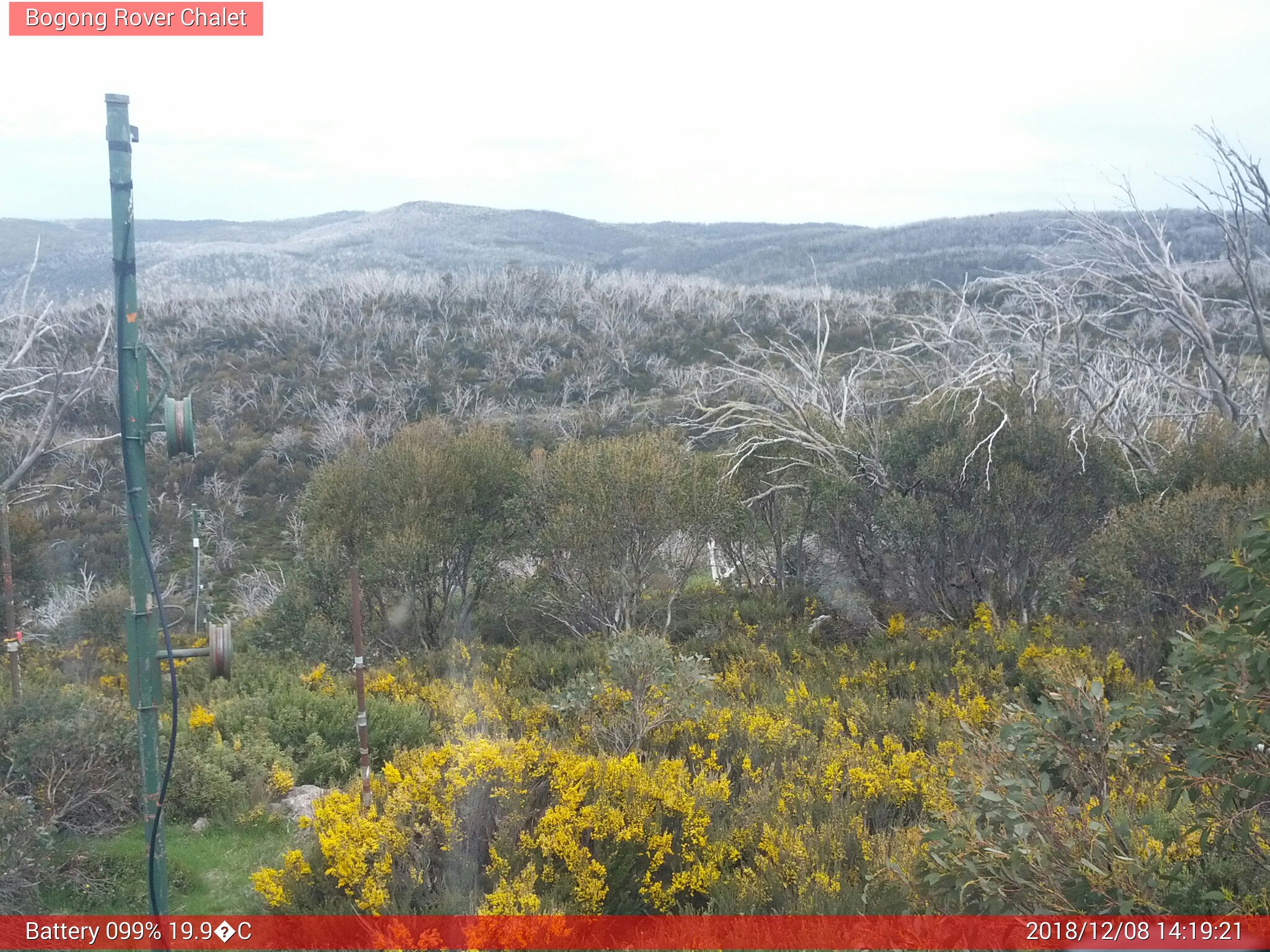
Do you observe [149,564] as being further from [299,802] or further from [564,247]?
[564,247]

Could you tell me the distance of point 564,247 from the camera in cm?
7075

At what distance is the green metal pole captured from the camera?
333cm

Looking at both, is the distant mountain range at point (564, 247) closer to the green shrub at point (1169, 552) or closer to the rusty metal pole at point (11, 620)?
the rusty metal pole at point (11, 620)

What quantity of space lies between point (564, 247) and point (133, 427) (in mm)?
69642

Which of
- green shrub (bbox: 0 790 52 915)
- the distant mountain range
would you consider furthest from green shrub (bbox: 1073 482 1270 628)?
the distant mountain range

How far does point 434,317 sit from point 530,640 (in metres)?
26.6

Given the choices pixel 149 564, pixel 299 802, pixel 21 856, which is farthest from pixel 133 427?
pixel 299 802

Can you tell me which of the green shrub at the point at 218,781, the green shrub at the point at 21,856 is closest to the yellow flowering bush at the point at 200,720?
the green shrub at the point at 218,781

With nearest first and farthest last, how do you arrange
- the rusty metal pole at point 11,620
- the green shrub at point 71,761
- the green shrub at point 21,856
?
the green shrub at point 21,856
the green shrub at point 71,761
the rusty metal pole at point 11,620

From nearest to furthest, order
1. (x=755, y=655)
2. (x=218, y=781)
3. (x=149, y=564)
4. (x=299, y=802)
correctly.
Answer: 1. (x=149, y=564)
2. (x=218, y=781)
3. (x=299, y=802)
4. (x=755, y=655)

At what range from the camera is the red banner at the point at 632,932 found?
10.3ft

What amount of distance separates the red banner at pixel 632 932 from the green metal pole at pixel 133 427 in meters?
0.79

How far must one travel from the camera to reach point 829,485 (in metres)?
11.3

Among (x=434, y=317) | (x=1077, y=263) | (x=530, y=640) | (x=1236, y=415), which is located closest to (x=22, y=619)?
(x=530, y=640)
